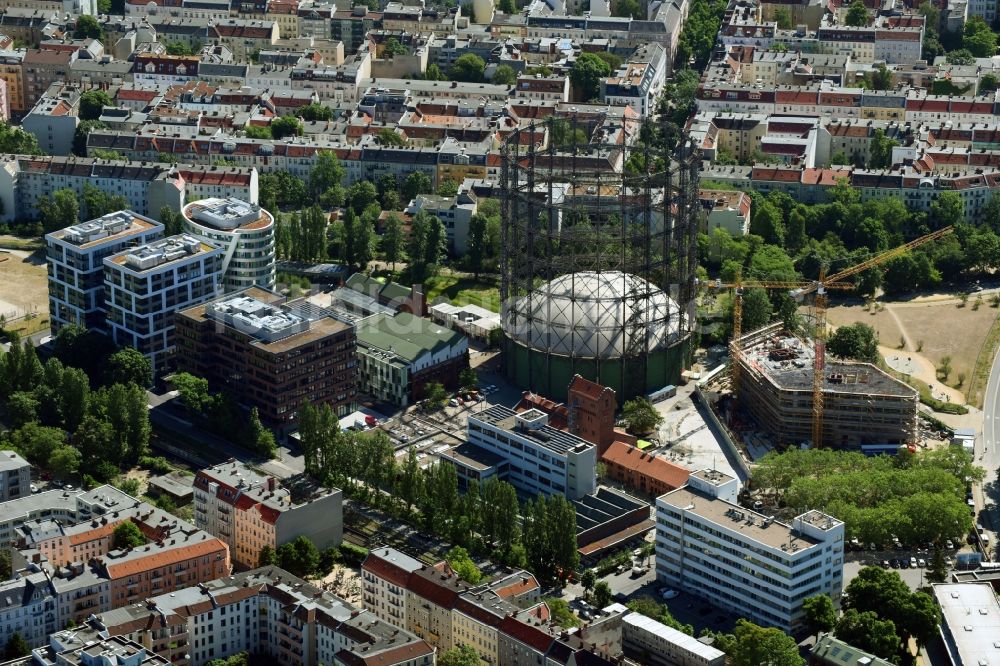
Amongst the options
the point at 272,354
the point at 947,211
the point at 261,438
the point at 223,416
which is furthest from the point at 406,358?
the point at 947,211

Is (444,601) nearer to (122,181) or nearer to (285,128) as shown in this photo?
(122,181)

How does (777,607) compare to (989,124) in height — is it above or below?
below

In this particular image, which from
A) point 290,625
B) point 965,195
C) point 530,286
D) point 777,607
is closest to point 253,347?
point 530,286

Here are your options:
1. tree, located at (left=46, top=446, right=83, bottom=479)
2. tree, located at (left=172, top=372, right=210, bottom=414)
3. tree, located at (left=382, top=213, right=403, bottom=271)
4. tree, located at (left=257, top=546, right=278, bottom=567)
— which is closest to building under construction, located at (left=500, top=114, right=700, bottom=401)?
tree, located at (left=382, top=213, right=403, bottom=271)

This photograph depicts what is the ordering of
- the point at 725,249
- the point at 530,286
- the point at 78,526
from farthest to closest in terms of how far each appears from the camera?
the point at 725,249, the point at 530,286, the point at 78,526

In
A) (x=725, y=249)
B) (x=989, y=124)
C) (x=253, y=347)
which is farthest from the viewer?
(x=989, y=124)

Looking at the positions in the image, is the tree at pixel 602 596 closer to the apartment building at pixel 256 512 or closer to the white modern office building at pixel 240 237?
the apartment building at pixel 256 512

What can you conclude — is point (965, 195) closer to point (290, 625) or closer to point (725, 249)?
point (725, 249)

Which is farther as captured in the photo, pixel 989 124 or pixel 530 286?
pixel 989 124
